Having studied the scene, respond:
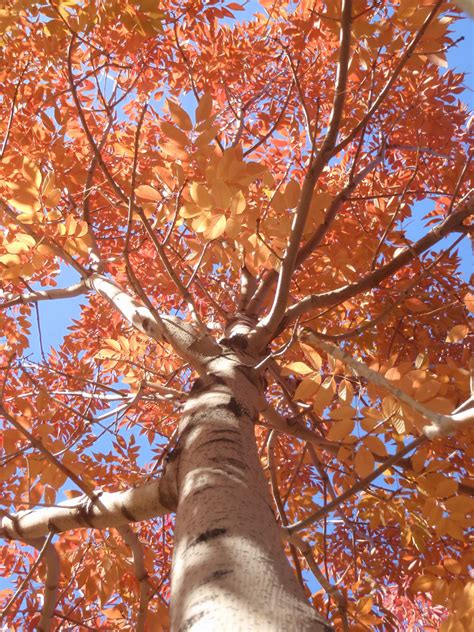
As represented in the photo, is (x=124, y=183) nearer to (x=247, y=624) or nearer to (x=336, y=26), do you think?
(x=336, y=26)

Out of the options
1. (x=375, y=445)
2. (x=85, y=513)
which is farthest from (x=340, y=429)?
(x=85, y=513)

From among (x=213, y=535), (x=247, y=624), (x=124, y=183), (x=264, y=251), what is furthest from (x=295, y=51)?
(x=247, y=624)

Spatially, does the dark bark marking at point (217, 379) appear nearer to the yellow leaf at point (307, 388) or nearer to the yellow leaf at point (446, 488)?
the yellow leaf at point (307, 388)

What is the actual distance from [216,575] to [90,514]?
955 mm

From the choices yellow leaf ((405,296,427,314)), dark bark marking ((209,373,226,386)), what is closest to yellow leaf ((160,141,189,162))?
dark bark marking ((209,373,226,386))

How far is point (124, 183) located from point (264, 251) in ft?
6.18

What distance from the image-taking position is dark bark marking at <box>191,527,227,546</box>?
3.74ft

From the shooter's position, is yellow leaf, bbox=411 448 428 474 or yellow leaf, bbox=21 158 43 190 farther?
yellow leaf, bbox=411 448 428 474

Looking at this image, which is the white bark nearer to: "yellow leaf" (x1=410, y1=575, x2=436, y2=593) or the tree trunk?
the tree trunk

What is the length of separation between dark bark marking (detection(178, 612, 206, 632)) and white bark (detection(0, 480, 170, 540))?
0.79 m

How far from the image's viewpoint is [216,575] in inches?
39.3

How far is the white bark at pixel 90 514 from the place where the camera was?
1722 millimetres

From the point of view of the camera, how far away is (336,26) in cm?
216

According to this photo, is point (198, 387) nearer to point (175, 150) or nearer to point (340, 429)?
point (340, 429)
